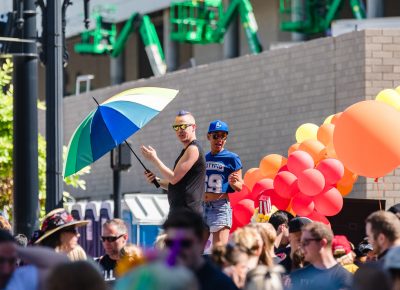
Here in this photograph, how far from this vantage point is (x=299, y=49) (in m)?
22.8

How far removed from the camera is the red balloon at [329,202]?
13758mm

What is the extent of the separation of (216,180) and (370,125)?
5.68ft

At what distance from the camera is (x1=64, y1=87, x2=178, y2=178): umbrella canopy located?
40.5ft

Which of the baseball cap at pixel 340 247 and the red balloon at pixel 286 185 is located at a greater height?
the red balloon at pixel 286 185

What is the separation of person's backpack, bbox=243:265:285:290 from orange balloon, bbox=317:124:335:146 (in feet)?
23.3

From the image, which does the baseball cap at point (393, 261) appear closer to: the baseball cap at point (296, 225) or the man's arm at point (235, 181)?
the baseball cap at point (296, 225)

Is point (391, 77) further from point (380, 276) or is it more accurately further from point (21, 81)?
point (380, 276)

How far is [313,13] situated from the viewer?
3506 centimetres

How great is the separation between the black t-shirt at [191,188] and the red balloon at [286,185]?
10.0ft

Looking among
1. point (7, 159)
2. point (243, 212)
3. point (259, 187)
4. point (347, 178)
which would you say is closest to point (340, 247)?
point (347, 178)

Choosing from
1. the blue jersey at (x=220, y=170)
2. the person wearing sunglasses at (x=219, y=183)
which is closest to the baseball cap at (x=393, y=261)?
the person wearing sunglasses at (x=219, y=183)

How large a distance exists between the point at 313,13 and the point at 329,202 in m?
21.7

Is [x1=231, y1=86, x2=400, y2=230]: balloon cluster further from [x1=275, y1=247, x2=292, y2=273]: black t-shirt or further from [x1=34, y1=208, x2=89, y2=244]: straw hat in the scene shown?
[x1=34, y1=208, x2=89, y2=244]: straw hat

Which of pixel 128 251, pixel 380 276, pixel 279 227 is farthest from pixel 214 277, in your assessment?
pixel 279 227
